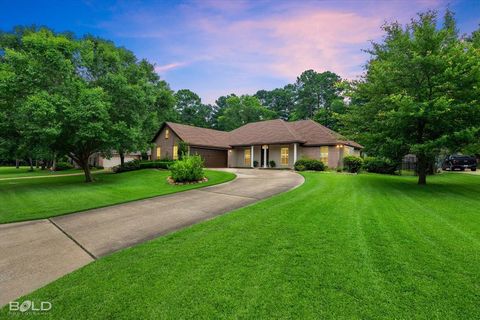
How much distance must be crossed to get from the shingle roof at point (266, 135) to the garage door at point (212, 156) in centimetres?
85

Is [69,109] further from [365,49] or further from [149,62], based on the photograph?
[149,62]

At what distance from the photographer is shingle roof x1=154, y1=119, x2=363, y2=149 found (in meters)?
24.3

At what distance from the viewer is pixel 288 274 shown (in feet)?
10.7

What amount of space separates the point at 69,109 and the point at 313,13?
47.6ft

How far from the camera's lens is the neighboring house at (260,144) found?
23562mm

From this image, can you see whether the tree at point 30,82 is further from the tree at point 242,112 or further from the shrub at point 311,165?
the tree at point 242,112

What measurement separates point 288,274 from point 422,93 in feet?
37.8

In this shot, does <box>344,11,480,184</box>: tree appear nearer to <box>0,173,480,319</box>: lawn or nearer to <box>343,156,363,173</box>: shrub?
<box>0,173,480,319</box>: lawn

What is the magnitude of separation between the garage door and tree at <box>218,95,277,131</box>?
23.5 meters

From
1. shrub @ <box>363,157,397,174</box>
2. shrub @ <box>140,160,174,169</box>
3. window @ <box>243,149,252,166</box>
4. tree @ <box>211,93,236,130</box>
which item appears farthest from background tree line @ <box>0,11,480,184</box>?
tree @ <box>211,93,236,130</box>

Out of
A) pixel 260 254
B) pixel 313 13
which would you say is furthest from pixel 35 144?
pixel 313 13

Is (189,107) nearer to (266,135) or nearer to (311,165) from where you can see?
(266,135)

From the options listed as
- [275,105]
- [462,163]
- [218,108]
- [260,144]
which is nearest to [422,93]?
[260,144]

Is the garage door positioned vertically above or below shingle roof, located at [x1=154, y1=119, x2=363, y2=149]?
below
